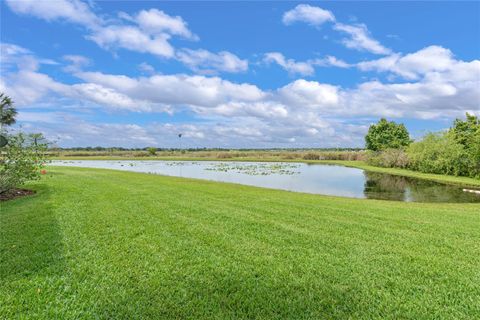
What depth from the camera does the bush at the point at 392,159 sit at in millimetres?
36406

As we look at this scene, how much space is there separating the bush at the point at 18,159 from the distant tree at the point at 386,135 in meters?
49.4

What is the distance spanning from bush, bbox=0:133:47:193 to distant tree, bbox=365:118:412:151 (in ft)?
162

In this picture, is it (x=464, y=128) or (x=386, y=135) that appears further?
(x=386, y=135)

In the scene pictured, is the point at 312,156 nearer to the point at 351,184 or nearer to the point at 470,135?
the point at 470,135

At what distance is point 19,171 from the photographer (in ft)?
31.0

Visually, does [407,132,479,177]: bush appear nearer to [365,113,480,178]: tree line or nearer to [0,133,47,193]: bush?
[365,113,480,178]: tree line

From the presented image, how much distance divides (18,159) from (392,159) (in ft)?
131

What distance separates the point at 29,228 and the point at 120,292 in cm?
362

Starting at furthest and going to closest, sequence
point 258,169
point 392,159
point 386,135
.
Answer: point 386,135
point 392,159
point 258,169

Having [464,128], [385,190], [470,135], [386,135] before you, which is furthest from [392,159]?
[385,190]

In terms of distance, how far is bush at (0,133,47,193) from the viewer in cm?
928

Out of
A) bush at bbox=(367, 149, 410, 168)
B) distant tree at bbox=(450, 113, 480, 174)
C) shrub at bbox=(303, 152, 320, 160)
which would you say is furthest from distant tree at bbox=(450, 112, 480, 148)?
shrub at bbox=(303, 152, 320, 160)

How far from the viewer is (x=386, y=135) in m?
49.8

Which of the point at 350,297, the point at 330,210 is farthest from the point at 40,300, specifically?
the point at 330,210
